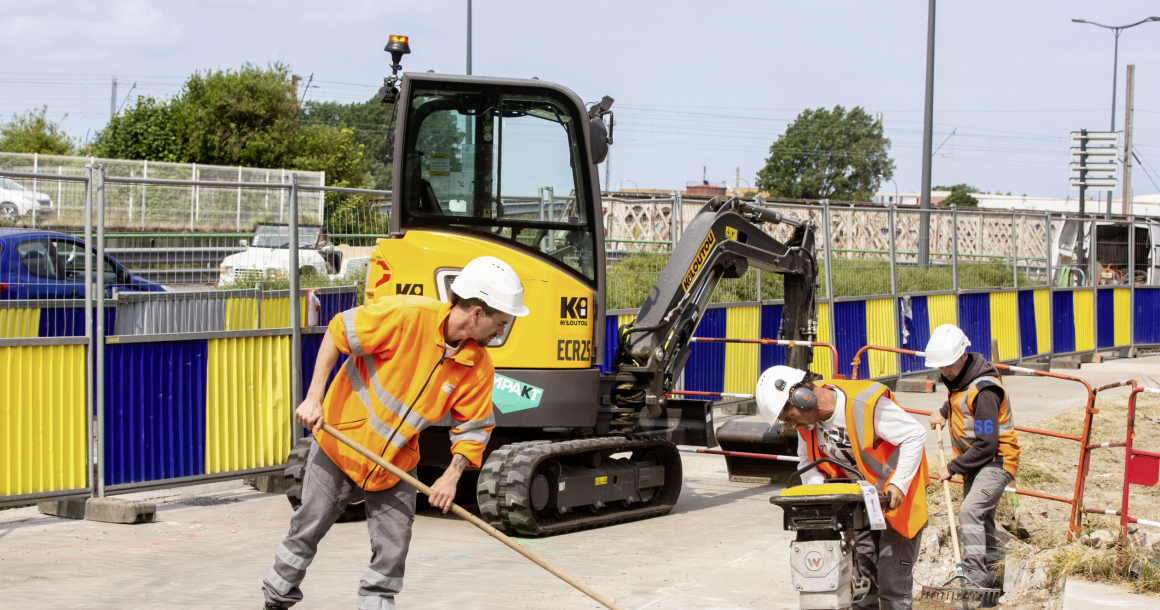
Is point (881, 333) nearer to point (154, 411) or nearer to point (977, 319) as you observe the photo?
point (977, 319)

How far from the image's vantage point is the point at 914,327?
55.0ft

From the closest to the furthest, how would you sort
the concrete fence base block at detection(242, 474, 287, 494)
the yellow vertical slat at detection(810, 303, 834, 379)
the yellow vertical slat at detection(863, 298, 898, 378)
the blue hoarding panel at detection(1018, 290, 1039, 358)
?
the concrete fence base block at detection(242, 474, 287, 494)
the yellow vertical slat at detection(810, 303, 834, 379)
the yellow vertical slat at detection(863, 298, 898, 378)
the blue hoarding panel at detection(1018, 290, 1039, 358)

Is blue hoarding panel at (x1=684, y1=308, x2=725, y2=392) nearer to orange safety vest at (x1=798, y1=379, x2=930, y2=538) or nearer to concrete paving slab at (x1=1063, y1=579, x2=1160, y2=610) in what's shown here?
concrete paving slab at (x1=1063, y1=579, x2=1160, y2=610)

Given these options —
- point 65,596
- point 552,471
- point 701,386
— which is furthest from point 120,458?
point 701,386

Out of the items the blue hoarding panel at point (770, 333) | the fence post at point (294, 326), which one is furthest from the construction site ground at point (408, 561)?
the blue hoarding panel at point (770, 333)

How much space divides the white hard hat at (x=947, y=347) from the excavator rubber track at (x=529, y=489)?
8.86 feet

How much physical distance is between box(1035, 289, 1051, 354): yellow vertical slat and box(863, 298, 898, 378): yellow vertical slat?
177 inches

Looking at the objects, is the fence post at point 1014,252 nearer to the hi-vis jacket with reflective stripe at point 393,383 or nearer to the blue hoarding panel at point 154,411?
the blue hoarding panel at point 154,411

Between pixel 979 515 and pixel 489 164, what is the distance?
411cm

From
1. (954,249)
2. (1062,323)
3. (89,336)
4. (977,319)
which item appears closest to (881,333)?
(954,249)

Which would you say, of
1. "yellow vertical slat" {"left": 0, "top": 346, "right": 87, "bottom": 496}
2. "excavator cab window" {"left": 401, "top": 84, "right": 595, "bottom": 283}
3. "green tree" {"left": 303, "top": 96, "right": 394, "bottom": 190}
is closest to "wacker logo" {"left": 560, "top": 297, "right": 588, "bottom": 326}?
"excavator cab window" {"left": 401, "top": 84, "right": 595, "bottom": 283}

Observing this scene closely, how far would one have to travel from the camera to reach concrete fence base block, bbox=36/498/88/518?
26.7ft

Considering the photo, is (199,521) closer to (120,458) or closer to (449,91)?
(120,458)

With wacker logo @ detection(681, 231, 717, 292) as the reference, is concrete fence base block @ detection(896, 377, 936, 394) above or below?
below
